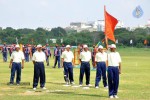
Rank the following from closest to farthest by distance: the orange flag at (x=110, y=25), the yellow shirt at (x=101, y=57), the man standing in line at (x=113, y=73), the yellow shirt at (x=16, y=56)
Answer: the man standing in line at (x=113, y=73)
the orange flag at (x=110, y=25)
the yellow shirt at (x=101, y=57)
the yellow shirt at (x=16, y=56)

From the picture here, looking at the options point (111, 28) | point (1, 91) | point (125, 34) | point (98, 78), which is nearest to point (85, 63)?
point (98, 78)

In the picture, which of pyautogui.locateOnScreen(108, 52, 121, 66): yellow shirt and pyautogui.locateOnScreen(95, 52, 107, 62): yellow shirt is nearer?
pyautogui.locateOnScreen(108, 52, 121, 66): yellow shirt

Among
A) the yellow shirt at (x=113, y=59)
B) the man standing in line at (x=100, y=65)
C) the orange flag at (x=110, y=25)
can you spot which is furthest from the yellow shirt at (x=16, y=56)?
the yellow shirt at (x=113, y=59)

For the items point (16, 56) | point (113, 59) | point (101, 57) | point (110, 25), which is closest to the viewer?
point (113, 59)

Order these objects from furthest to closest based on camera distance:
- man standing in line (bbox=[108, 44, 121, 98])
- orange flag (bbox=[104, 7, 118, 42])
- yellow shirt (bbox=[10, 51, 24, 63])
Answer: yellow shirt (bbox=[10, 51, 24, 63])
orange flag (bbox=[104, 7, 118, 42])
man standing in line (bbox=[108, 44, 121, 98])

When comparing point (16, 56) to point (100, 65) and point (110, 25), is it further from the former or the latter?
point (110, 25)

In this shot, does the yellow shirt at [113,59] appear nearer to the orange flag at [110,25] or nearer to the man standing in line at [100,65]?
the orange flag at [110,25]

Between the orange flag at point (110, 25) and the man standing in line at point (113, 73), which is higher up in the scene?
the orange flag at point (110, 25)

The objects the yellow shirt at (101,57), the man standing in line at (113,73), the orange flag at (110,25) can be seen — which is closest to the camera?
the man standing in line at (113,73)

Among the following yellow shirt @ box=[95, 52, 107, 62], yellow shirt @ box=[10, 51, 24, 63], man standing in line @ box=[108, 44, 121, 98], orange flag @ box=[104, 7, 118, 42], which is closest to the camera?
man standing in line @ box=[108, 44, 121, 98]

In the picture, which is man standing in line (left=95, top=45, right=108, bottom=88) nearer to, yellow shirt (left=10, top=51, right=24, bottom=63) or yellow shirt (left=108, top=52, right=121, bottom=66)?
yellow shirt (left=108, top=52, right=121, bottom=66)

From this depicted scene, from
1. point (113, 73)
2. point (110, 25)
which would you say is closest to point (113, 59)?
point (113, 73)

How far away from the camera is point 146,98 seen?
17.1m

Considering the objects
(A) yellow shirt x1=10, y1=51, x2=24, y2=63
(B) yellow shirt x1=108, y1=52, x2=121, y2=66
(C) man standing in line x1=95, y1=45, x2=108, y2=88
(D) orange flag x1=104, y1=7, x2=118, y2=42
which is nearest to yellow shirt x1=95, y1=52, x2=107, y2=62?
(C) man standing in line x1=95, y1=45, x2=108, y2=88
